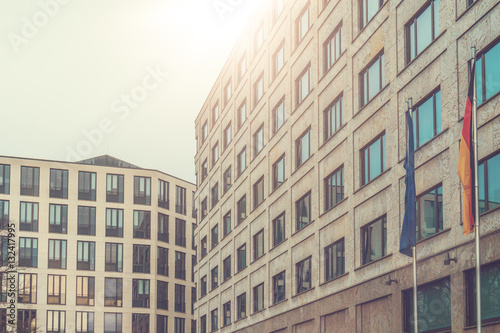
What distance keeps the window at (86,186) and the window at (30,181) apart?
5003 millimetres

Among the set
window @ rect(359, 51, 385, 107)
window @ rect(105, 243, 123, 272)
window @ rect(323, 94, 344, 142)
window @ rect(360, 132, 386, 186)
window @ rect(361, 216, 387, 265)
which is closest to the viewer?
window @ rect(361, 216, 387, 265)

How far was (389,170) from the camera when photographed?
32.3 meters

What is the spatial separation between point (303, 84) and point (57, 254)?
195ft

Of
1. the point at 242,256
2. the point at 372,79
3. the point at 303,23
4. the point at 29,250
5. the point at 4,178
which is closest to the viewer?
the point at 372,79

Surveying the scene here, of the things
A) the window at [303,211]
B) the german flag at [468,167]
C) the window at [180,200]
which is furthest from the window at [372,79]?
the window at [180,200]

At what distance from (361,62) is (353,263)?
8837mm

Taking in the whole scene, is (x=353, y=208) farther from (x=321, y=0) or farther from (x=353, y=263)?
(x=321, y=0)

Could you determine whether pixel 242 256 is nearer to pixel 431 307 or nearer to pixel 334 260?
pixel 334 260

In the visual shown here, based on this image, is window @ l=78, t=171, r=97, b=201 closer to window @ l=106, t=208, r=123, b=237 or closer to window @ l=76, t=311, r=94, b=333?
window @ l=106, t=208, r=123, b=237

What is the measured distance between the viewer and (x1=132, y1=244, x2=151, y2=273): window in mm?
98688

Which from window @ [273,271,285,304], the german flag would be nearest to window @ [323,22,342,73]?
window @ [273,271,285,304]

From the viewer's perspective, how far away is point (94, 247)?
97.7m

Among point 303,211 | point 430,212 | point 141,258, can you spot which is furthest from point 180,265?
point 430,212

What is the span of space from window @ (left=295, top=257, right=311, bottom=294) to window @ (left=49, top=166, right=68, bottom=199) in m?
59.6
